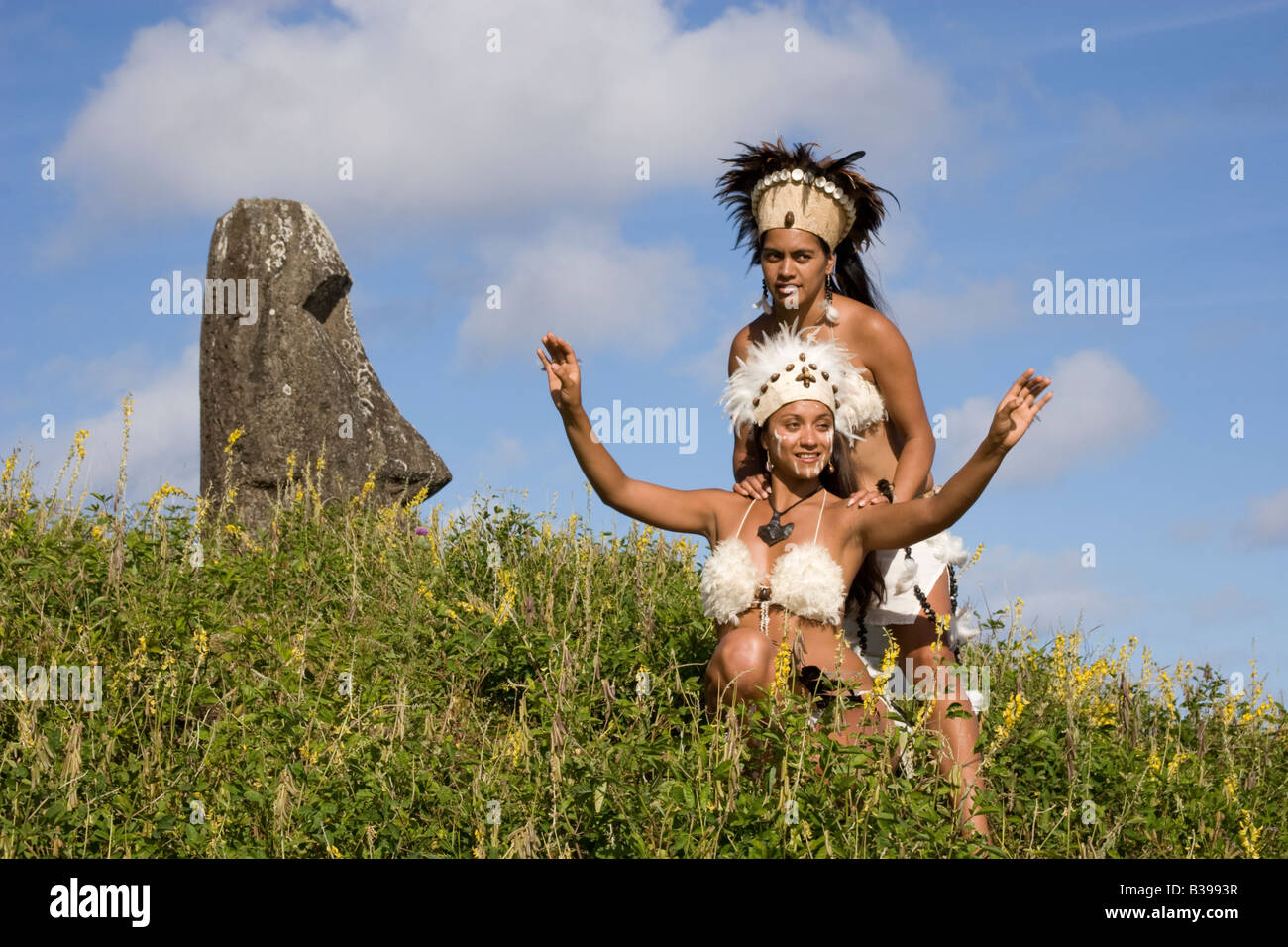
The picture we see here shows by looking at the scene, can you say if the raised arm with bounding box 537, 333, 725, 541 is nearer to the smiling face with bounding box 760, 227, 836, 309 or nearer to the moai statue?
the smiling face with bounding box 760, 227, 836, 309

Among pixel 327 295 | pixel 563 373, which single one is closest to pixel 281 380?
pixel 327 295

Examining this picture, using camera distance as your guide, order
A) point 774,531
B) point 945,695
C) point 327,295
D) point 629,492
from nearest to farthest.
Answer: point 945,695 < point 774,531 < point 629,492 < point 327,295

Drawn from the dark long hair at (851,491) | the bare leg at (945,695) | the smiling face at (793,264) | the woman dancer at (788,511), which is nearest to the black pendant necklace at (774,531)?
the woman dancer at (788,511)

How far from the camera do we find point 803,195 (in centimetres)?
602

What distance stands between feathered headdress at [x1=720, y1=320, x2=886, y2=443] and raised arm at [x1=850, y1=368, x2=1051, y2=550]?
548mm

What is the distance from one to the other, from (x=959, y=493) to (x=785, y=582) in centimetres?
83

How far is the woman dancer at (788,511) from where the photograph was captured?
489 centimetres

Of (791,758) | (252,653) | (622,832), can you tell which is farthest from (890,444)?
(252,653)

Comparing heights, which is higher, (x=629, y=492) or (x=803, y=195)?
(x=803, y=195)

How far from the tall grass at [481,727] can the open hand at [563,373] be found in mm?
1247

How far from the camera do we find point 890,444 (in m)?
5.93

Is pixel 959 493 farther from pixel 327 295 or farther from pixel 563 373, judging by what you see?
pixel 327 295

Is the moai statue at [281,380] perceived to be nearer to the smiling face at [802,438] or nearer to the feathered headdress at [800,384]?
the feathered headdress at [800,384]

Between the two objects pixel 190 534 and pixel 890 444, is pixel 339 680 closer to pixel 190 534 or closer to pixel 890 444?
pixel 190 534
